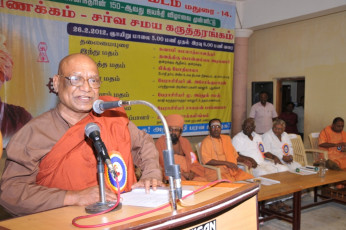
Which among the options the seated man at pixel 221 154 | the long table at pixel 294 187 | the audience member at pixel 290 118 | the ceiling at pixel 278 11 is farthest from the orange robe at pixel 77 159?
the audience member at pixel 290 118

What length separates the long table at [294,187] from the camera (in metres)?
3.42

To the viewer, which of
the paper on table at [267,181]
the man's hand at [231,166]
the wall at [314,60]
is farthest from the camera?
the wall at [314,60]

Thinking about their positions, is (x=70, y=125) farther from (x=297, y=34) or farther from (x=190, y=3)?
(x=297, y=34)

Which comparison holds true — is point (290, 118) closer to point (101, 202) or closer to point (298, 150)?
point (298, 150)

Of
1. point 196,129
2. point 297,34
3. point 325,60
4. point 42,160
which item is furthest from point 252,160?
point 42,160

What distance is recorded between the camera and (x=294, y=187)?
3.62 m

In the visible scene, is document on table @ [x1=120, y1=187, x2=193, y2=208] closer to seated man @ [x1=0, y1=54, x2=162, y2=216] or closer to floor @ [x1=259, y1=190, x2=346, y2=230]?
seated man @ [x1=0, y1=54, x2=162, y2=216]

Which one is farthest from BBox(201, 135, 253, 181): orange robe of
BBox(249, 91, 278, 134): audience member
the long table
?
BBox(249, 91, 278, 134): audience member

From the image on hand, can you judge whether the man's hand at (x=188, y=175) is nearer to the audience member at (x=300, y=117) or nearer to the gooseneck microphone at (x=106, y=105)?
the gooseneck microphone at (x=106, y=105)

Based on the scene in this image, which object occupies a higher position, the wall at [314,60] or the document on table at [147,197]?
the wall at [314,60]

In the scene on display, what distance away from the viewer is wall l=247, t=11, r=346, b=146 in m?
6.16

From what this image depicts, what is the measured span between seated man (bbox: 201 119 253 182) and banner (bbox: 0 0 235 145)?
3.74 feet

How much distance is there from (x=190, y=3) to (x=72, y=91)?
468 centimetres

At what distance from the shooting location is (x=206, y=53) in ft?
20.4
